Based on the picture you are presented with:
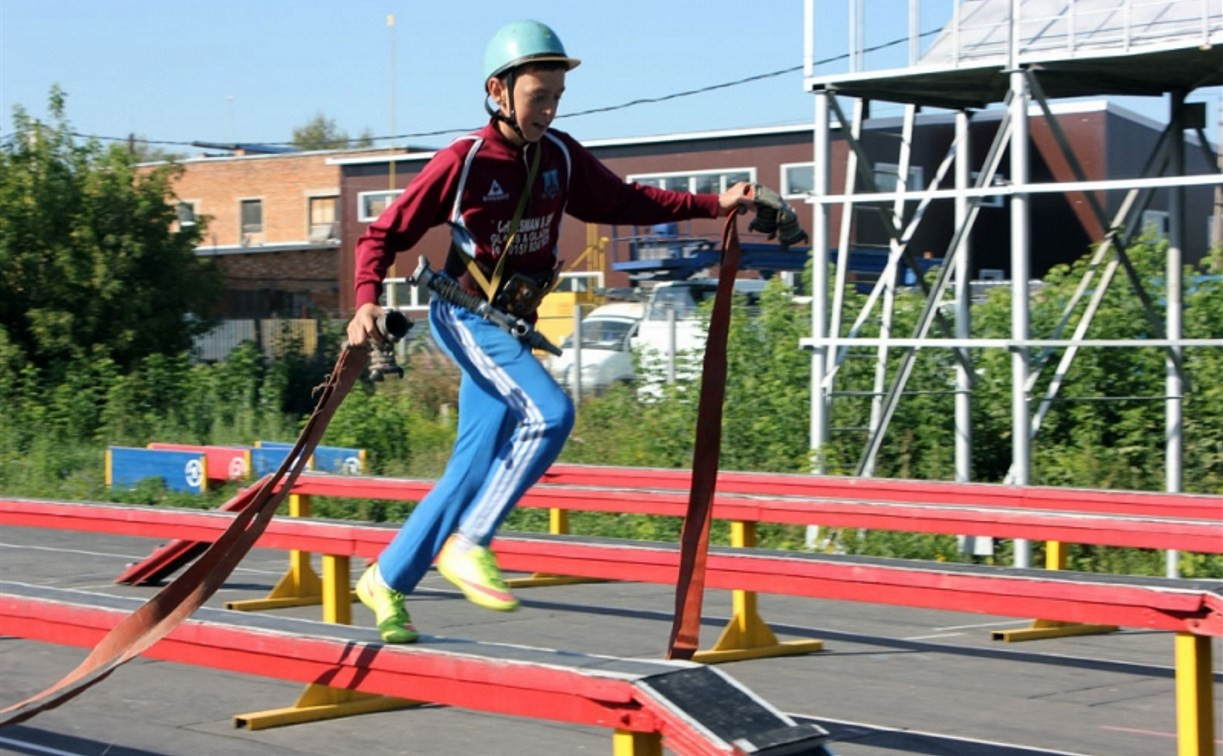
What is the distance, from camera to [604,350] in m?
25.0

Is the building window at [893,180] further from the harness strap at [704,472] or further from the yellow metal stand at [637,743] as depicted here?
the yellow metal stand at [637,743]

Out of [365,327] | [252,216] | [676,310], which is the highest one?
[252,216]

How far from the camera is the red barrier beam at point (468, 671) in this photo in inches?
194

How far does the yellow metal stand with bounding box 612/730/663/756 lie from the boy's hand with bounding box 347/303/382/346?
4.87 ft

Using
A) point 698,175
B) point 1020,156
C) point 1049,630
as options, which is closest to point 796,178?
point 698,175

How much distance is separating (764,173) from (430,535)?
31665mm

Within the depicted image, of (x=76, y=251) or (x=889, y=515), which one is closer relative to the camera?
(x=889, y=515)

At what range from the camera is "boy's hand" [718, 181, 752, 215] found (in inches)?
220

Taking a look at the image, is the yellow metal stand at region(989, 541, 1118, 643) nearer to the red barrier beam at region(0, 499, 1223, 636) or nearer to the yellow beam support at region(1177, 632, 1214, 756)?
the red barrier beam at region(0, 499, 1223, 636)

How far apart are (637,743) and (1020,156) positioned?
29.1ft

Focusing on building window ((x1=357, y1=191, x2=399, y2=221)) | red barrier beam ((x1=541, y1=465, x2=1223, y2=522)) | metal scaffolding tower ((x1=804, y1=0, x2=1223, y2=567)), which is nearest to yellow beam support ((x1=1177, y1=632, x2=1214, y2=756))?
red barrier beam ((x1=541, y1=465, x2=1223, y2=522))

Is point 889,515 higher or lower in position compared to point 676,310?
lower

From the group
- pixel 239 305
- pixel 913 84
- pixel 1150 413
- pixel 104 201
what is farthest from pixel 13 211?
pixel 239 305

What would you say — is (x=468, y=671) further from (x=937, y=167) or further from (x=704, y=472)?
(x=937, y=167)
